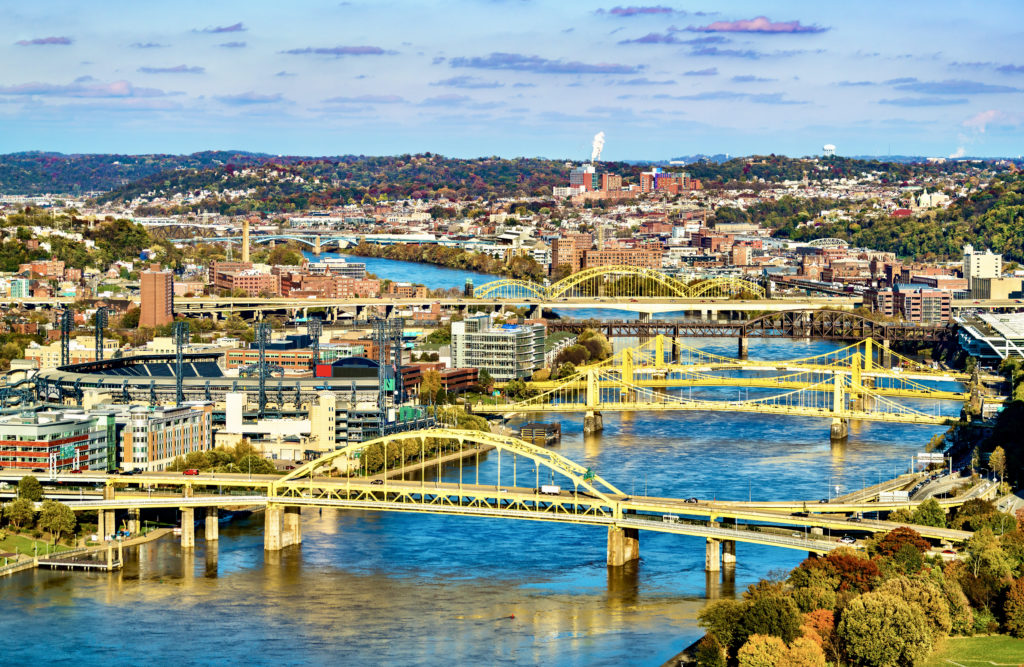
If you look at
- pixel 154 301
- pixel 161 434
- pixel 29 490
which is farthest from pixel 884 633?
pixel 154 301

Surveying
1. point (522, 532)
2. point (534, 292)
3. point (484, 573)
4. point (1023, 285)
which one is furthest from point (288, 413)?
point (1023, 285)

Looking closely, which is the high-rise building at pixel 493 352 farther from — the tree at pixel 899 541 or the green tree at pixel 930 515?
the tree at pixel 899 541

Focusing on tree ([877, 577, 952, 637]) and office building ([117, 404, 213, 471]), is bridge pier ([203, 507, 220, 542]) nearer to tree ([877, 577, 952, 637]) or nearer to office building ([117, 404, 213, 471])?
office building ([117, 404, 213, 471])

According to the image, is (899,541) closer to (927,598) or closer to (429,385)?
(927,598)

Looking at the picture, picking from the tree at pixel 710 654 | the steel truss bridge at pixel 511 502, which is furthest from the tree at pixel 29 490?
the tree at pixel 710 654

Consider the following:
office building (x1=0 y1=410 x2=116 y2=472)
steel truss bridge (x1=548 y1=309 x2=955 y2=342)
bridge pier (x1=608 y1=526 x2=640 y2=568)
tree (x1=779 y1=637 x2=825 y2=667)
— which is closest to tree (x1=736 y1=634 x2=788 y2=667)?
tree (x1=779 y1=637 x2=825 y2=667)

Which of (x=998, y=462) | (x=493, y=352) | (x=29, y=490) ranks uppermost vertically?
(x=493, y=352)
